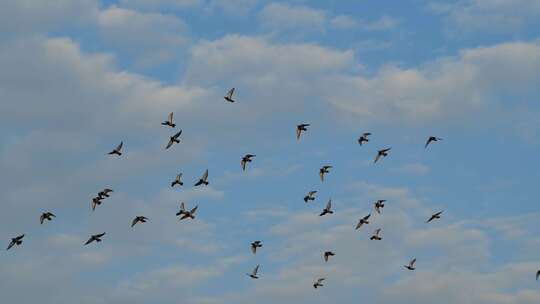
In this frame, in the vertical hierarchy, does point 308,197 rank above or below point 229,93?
below

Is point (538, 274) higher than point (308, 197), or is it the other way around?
point (308, 197)

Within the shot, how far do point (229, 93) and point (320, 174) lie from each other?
65.5 feet

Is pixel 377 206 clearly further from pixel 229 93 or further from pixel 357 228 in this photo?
pixel 229 93

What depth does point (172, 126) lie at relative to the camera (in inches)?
Answer: 5773

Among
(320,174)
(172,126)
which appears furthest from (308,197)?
(172,126)

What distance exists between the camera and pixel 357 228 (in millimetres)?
146375

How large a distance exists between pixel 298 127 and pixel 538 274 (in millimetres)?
44008

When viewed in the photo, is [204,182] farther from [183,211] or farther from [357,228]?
[357,228]

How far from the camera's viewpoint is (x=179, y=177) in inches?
5851

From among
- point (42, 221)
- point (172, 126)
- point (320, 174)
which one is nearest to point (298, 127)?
point (320, 174)

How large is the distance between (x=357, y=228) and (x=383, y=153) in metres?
12.8

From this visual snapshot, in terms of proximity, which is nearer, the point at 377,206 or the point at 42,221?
the point at 42,221

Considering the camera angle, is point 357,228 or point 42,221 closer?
→ point 42,221

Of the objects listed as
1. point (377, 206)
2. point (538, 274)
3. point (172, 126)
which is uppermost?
point (172, 126)
